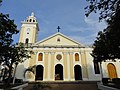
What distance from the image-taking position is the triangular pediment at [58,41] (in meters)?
34.9

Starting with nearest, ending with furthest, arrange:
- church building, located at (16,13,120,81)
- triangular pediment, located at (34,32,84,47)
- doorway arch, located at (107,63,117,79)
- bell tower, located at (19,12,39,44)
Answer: church building, located at (16,13,120,81) → doorway arch, located at (107,63,117,79) → triangular pediment, located at (34,32,84,47) → bell tower, located at (19,12,39,44)

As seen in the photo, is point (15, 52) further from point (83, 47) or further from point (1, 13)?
point (83, 47)

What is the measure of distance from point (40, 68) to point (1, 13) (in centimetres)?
2309

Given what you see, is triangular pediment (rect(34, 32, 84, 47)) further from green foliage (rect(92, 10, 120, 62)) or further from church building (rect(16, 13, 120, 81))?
green foliage (rect(92, 10, 120, 62))

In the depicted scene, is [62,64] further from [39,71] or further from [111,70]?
[111,70]

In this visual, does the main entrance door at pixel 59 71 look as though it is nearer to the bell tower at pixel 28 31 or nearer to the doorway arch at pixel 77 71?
the doorway arch at pixel 77 71

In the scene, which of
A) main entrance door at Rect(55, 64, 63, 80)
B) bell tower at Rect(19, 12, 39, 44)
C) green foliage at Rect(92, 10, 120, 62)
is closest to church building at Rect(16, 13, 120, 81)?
main entrance door at Rect(55, 64, 63, 80)

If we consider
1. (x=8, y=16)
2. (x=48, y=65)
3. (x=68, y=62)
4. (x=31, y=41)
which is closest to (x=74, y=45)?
(x=68, y=62)

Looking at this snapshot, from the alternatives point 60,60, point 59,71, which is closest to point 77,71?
point 59,71

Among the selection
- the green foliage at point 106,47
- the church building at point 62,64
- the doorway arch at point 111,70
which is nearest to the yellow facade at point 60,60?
the church building at point 62,64

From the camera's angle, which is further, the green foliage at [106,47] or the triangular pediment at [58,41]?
the triangular pediment at [58,41]

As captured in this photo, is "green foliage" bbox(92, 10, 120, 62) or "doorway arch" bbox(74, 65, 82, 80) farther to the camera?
"doorway arch" bbox(74, 65, 82, 80)

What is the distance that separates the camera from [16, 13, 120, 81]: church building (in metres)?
31.2

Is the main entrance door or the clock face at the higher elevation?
the clock face
